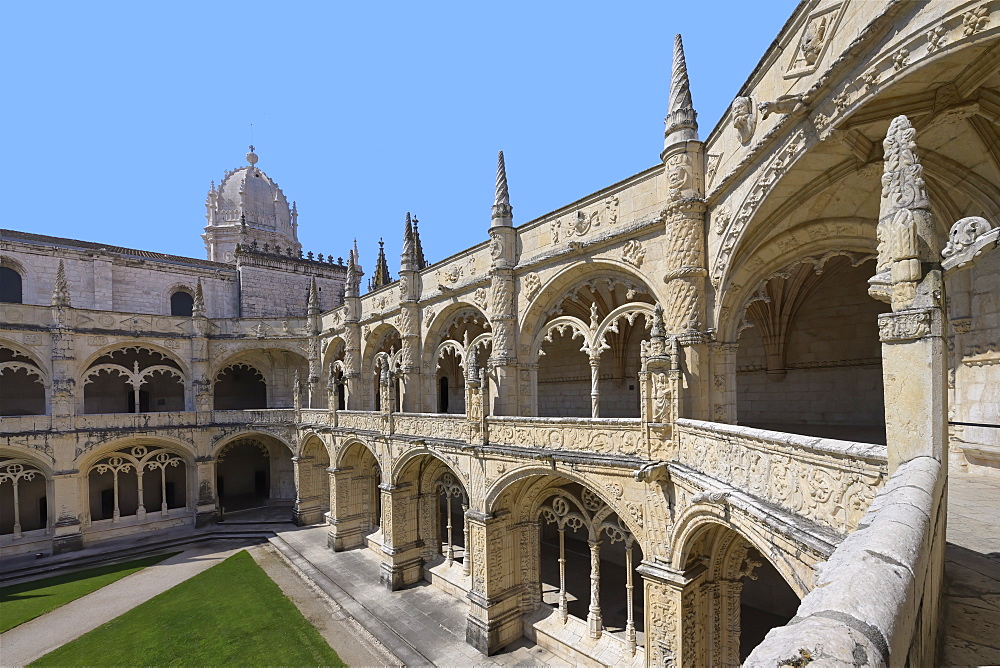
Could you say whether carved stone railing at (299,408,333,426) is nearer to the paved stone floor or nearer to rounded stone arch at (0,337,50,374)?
rounded stone arch at (0,337,50,374)

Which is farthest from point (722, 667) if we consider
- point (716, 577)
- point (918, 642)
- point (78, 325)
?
point (78, 325)

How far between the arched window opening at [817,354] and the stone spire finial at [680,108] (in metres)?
4.75

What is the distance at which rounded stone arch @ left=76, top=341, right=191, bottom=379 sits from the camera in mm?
21194

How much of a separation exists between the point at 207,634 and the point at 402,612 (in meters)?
5.50

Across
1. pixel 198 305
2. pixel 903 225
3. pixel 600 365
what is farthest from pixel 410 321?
pixel 903 225

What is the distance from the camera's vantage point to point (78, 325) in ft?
68.7

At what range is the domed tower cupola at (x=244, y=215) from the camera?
107ft

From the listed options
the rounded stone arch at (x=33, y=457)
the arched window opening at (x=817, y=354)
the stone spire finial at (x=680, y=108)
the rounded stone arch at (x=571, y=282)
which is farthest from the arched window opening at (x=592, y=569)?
the rounded stone arch at (x=33, y=457)

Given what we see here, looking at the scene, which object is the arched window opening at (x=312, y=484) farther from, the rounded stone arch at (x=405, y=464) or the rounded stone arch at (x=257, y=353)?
the rounded stone arch at (x=405, y=464)

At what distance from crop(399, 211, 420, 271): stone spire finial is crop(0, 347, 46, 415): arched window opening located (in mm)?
18272

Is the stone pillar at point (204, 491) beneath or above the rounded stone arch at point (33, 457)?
beneath

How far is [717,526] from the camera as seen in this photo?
7.50m

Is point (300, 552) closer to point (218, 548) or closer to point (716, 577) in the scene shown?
point (218, 548)

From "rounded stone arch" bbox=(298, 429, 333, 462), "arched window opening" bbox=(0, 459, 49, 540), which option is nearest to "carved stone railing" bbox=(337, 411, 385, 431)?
"rounded stone arch" bbox=(298, 429, 333, 462)
